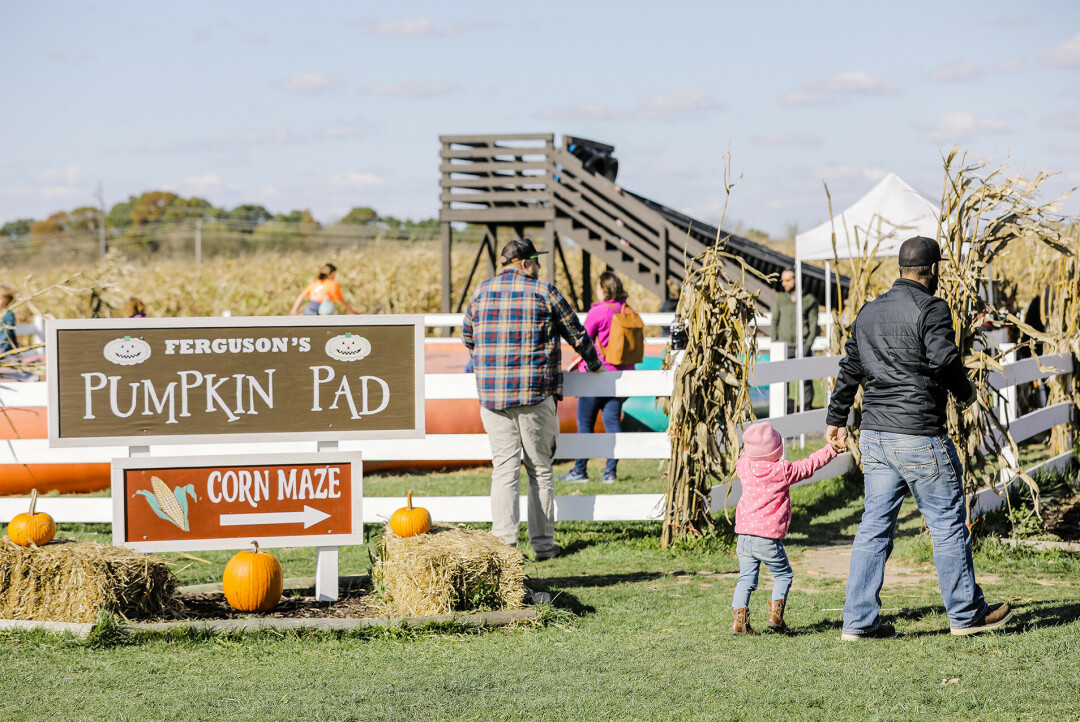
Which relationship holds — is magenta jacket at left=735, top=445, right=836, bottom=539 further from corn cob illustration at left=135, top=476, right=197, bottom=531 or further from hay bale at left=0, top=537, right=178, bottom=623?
hay bale at left=0, top=537, right=178, bottom=623

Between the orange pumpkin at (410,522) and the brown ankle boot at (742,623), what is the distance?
1.71 metres

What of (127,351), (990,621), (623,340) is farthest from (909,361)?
(623,340)

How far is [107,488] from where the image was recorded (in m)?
9.86

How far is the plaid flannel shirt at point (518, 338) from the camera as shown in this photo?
650 centimetres

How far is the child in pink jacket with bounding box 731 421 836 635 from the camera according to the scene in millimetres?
4914

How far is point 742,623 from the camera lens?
4.97 meters

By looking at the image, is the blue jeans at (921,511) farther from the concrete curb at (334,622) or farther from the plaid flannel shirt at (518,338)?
the plaid flannel shirt at (518,338)

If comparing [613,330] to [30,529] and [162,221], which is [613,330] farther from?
[162,221]

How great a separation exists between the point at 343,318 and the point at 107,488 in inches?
212

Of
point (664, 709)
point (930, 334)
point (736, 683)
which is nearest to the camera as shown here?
point (664, 709)

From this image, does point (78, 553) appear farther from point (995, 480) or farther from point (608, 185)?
point (608, 185)

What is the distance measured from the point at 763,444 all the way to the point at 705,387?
6.72 feet

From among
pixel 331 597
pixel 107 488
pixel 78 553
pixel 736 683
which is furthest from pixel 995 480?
pixel 107 488

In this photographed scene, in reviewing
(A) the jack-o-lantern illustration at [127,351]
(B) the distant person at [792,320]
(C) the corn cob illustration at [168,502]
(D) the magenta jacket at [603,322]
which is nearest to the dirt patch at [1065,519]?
(D) the magenta jacket at [603,322]
